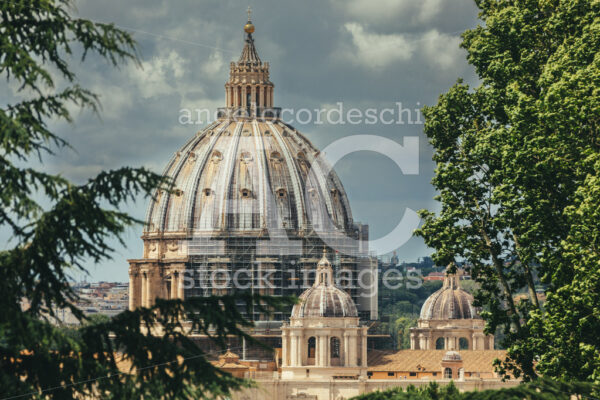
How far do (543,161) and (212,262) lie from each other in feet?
244

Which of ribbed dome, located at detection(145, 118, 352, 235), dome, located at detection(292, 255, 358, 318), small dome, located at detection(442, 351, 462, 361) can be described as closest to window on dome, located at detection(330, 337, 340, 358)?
dome, located at detection(292, 255, 358, 318)

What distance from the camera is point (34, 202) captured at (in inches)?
355

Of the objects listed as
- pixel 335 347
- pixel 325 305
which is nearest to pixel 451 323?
pixel 335 347

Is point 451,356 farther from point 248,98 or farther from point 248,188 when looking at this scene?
point 248,98

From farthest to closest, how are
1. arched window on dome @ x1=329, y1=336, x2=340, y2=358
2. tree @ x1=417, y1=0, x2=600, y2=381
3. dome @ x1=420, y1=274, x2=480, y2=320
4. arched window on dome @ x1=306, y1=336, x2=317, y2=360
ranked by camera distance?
1. dome @ x1=420, y1=274, x2=480, y2=320
2. arched window on dome @ x1=329, y1=336, x2=340, y2=358
3. arched window on dome @ x1=306, y1=336, x2=317, y2=360
4. tree @ x1=417, y1=0, x2=600, y2=381

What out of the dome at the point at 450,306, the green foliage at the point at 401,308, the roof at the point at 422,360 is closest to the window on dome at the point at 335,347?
the roof at the point at 422,360

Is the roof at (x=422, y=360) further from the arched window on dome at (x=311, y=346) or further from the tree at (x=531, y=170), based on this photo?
the tree at (x=531, y=170)

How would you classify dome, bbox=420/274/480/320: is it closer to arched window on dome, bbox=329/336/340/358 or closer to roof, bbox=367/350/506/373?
roof, bbox=367/350/506/373

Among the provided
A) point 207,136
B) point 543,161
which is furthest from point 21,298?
point 207,136

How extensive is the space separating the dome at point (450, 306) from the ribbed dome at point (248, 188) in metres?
14.2

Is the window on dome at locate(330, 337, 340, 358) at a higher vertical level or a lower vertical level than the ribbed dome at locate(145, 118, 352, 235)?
lower

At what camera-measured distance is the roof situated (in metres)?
77.9

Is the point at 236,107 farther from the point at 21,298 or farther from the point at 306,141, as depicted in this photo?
the point at 21,298

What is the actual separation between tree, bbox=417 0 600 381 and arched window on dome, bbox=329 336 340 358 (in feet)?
186
